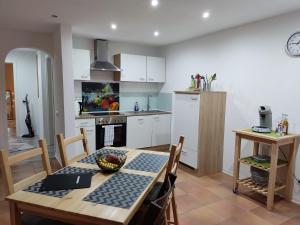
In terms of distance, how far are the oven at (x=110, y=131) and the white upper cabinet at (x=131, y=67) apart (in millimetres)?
871

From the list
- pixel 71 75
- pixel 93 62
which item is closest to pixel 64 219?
pixel 71 75

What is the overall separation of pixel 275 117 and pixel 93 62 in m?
3.33

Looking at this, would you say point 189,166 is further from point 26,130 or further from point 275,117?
point 26,130

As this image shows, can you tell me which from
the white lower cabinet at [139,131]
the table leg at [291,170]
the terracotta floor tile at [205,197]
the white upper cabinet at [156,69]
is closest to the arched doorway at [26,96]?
the white lower cabinet at [139,131]

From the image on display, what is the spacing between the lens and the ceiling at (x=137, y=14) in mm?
2479

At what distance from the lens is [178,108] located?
390 centimetres

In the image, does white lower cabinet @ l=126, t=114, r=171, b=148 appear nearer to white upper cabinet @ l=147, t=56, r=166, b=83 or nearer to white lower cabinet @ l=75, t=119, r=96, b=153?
white lower cabinet @ l=75, t=119, r=96, b=153

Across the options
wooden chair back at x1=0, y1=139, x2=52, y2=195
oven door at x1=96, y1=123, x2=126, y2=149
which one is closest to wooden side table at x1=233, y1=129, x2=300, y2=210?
oven door at x1=96, y1=123, x2=126, y2=149

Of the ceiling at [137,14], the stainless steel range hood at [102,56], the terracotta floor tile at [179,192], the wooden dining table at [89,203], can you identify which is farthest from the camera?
the stainless steel range hood at [102,56]

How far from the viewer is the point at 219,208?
265 centimetres

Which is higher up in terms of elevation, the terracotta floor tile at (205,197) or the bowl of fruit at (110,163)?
the bowl of fruit at (110,163)

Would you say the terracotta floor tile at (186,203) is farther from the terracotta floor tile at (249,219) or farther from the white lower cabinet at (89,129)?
the white lower cabinet at (89,129)

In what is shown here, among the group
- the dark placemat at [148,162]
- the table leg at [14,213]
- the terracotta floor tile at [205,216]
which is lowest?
the terracotta floor tile at [205,216]

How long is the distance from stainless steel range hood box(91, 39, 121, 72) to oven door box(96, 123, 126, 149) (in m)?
1.10
